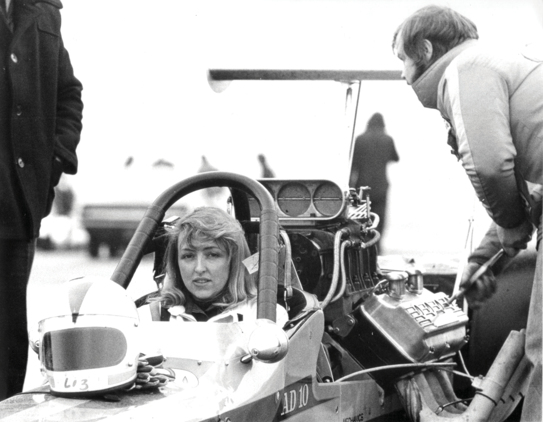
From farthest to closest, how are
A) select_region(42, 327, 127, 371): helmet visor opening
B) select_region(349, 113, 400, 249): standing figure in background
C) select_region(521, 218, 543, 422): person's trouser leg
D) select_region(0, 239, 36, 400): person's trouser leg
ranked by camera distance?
select_region(349, 113, 400, 249): standing figure in background → select_region(0, 239, 36, 400): person's trouser leg → select_region(521, 218, 543, 422): person's trouser leg → select_region(42, 327, 127, 371): helmet visor opening

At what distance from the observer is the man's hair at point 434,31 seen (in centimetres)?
416

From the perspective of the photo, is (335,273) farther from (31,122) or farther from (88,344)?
(88,344)

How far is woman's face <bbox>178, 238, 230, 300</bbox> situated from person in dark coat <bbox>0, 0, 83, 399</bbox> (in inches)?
37.6

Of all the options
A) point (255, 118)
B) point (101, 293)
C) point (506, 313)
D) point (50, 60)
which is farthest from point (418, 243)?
point (101, 293)

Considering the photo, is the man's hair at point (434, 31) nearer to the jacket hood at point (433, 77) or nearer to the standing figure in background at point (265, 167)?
the jacket hood at point (433, 77)

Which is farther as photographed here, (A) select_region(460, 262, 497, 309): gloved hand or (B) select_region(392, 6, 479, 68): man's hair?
(A) select_region(460, 262, 497, 309): gloved hand

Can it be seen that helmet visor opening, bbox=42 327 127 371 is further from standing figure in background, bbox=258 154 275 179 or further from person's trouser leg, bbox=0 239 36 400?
standing figure in background, bbox=258 154 275 179

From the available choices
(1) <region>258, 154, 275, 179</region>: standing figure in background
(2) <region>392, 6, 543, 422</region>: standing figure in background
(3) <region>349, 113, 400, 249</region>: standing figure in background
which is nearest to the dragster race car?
(2) <region>392, 6, 543, 422</region>: standing figure in background

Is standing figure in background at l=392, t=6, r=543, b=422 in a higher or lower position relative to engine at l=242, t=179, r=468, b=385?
higher

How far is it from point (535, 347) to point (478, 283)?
2.84ft

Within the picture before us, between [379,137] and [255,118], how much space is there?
1109 mm

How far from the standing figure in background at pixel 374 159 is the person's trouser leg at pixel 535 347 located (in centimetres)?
304

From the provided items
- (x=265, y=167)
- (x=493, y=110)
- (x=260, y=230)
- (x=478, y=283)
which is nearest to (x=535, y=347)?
(x=478, y=283)

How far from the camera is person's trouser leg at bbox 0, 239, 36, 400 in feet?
14.3
